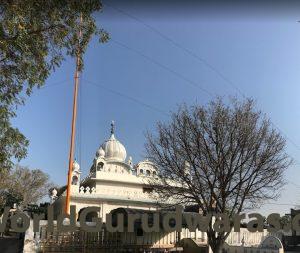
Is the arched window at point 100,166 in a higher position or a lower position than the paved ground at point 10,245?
higher

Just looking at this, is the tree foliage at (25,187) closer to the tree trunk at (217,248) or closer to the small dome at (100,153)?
the small dome at (100,153)

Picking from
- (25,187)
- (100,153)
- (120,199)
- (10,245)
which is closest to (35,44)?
(10,245)

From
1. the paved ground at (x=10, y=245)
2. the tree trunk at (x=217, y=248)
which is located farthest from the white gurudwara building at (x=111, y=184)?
the paved ground at (x=10, y=245)

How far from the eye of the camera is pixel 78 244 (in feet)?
56.9

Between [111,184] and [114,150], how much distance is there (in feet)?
16.6

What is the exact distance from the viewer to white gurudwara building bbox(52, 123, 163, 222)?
34.6 meters

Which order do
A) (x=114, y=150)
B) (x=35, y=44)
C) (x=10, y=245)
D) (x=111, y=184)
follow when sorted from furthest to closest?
(x=114, y=150), (x=111, y=184), (x=10, y=245), (x=35, y=44)

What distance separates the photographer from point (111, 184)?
38188mm

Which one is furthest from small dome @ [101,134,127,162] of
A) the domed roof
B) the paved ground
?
the paved ground

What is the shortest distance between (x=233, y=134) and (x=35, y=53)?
34.2ft

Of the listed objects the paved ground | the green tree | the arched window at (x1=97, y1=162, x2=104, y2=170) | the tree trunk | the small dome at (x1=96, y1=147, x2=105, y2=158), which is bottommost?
the tree trunk

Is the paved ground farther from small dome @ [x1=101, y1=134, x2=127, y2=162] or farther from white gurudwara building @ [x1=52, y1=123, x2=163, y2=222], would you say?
small dome @ [x1=101, y1=134, x2=127, y2=162]

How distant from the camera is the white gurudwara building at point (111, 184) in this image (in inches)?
1361

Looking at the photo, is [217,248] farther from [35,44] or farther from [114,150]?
[114,150]
